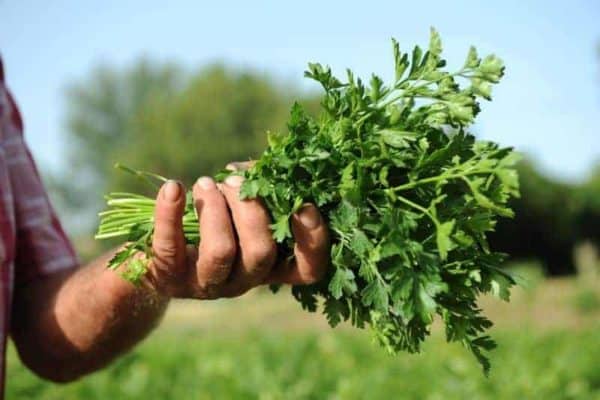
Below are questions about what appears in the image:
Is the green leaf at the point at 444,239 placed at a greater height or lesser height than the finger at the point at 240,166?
greater

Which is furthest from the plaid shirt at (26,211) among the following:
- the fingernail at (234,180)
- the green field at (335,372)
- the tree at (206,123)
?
the tree at (206,123)

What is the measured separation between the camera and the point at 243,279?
7.49ft

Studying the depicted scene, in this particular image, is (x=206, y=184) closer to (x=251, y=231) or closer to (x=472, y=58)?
(x=251, y=231)

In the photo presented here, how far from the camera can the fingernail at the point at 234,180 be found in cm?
222

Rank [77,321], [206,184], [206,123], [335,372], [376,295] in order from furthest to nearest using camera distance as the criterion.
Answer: [206,123] → [335,372] → [77,321] → [206,184] → [376,295]

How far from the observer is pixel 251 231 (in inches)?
85.7

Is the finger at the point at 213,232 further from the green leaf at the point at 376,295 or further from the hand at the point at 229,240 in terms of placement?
the green leaf at the point at 376,295

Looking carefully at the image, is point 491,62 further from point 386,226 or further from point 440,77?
point 386,226

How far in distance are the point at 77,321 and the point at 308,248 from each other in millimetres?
1132

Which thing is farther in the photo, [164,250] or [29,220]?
[29,220]

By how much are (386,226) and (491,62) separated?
457 mm

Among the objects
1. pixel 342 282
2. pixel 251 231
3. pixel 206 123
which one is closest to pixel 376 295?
pixel 342 282

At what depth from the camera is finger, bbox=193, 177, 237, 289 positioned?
86.1 inches

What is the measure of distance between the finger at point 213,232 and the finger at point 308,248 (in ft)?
0.50
